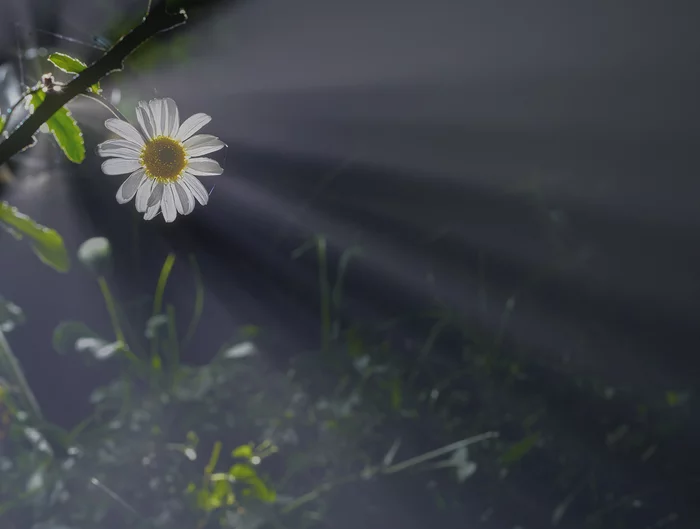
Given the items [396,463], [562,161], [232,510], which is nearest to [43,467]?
[232,510]

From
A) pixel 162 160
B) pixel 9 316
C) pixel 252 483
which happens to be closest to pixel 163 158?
pixel 162 160

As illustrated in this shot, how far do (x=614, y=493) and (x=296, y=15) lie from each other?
25.8 inches

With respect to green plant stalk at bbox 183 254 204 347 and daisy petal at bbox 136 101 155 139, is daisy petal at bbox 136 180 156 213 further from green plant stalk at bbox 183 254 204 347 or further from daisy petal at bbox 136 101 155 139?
green plant stalk at bbox 183 254 204 347

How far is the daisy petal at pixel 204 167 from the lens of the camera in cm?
14

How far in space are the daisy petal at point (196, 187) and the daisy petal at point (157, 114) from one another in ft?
0.04

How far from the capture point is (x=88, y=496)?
0.51 metres

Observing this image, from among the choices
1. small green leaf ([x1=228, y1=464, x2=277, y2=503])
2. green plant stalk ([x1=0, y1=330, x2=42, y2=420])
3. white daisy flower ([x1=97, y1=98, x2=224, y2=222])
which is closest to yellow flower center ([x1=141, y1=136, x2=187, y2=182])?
white daisy flower ([x1=97, y1=98, x2=224, y2=222])

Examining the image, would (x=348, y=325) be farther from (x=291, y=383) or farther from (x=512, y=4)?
(x=512, y=4)

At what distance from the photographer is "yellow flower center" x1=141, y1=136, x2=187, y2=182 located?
15 centimetres

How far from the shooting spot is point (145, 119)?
0.50 feet

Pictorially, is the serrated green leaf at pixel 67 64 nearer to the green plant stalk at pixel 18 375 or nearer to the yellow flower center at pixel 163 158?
the yellow flower center at pixel 163 158

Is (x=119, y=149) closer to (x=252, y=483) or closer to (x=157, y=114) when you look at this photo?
(x=157, y=114)

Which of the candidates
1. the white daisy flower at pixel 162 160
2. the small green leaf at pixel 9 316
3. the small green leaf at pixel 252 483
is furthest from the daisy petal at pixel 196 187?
the small green leaf at pixel 9 316

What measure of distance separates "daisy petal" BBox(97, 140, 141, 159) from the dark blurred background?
472mm
